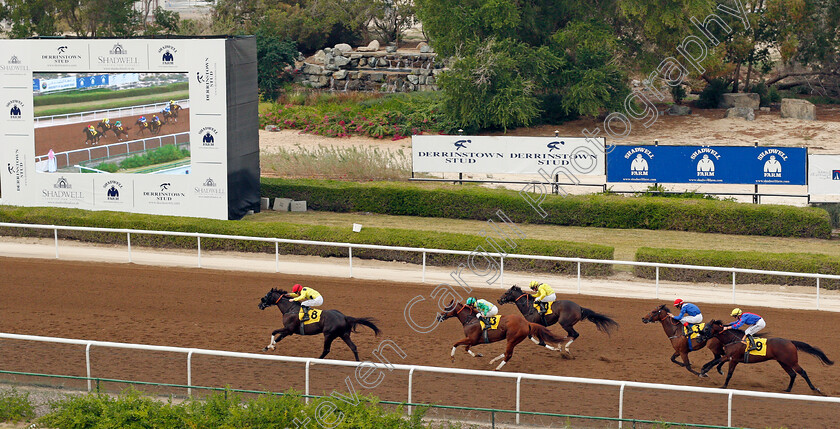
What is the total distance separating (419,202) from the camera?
1859cm

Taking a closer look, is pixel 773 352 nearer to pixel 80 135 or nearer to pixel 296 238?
pixel 296 238

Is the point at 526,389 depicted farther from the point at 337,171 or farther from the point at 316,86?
the point at 316,86

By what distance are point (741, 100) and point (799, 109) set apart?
1782 mm

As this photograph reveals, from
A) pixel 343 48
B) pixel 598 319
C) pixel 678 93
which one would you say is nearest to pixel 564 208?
pixel 598 319

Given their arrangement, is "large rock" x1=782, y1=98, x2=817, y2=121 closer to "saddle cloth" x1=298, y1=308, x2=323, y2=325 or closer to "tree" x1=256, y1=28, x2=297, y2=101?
"tree" x1=256, y1=28, x2=297, y2=101

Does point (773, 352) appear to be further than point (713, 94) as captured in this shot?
No

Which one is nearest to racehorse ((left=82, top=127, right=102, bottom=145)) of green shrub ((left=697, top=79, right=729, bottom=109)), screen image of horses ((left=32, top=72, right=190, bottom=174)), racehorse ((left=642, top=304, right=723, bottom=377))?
screen image of horses ((left=32, top=72, right=190, bottom=174))

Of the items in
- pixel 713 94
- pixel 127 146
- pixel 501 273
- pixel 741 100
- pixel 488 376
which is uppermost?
pixel 713 94

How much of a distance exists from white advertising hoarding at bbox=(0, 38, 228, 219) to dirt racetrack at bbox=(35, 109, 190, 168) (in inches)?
0.7

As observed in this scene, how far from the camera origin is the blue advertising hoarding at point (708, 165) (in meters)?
18.4

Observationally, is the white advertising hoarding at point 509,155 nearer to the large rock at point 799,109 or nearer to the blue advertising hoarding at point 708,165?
the blue advertising hoarding at point 708,165

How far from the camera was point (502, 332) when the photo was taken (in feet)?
33.7

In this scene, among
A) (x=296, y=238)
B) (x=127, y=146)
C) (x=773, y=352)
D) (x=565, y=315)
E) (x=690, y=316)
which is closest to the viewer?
(x=773, y=352)

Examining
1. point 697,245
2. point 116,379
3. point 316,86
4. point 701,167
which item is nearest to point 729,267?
point 697,245
